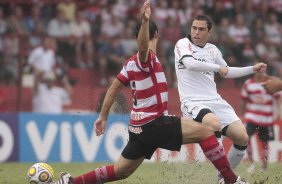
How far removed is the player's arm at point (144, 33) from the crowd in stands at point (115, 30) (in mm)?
8651

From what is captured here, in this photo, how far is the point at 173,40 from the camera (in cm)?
1897

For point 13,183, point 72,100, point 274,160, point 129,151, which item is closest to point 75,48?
point 72,100

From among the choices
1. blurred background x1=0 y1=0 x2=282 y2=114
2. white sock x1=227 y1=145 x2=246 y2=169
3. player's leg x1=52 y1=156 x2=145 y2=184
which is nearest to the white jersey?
white sock x1=227 y1=145 x2=246 y2=169

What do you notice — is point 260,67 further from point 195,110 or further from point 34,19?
point 34,19

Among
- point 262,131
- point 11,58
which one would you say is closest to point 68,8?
point 11,58

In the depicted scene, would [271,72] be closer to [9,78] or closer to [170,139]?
[9,78]

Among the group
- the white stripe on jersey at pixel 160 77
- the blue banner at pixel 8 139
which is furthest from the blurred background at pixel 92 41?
the white stripe on jersey at pixel 160 77

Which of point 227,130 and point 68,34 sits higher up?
point 68,34

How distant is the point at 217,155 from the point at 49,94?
902cm

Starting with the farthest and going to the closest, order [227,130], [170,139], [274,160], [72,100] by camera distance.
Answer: [72,100] → [274,160] → [227,130] → [170,139]

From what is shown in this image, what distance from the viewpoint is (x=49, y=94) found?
18109mm

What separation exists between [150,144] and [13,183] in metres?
2.73

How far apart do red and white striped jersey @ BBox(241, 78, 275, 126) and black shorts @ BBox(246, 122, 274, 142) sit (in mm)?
77

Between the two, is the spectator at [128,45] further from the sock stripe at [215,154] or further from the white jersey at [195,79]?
the sock stripe at [215,154]
